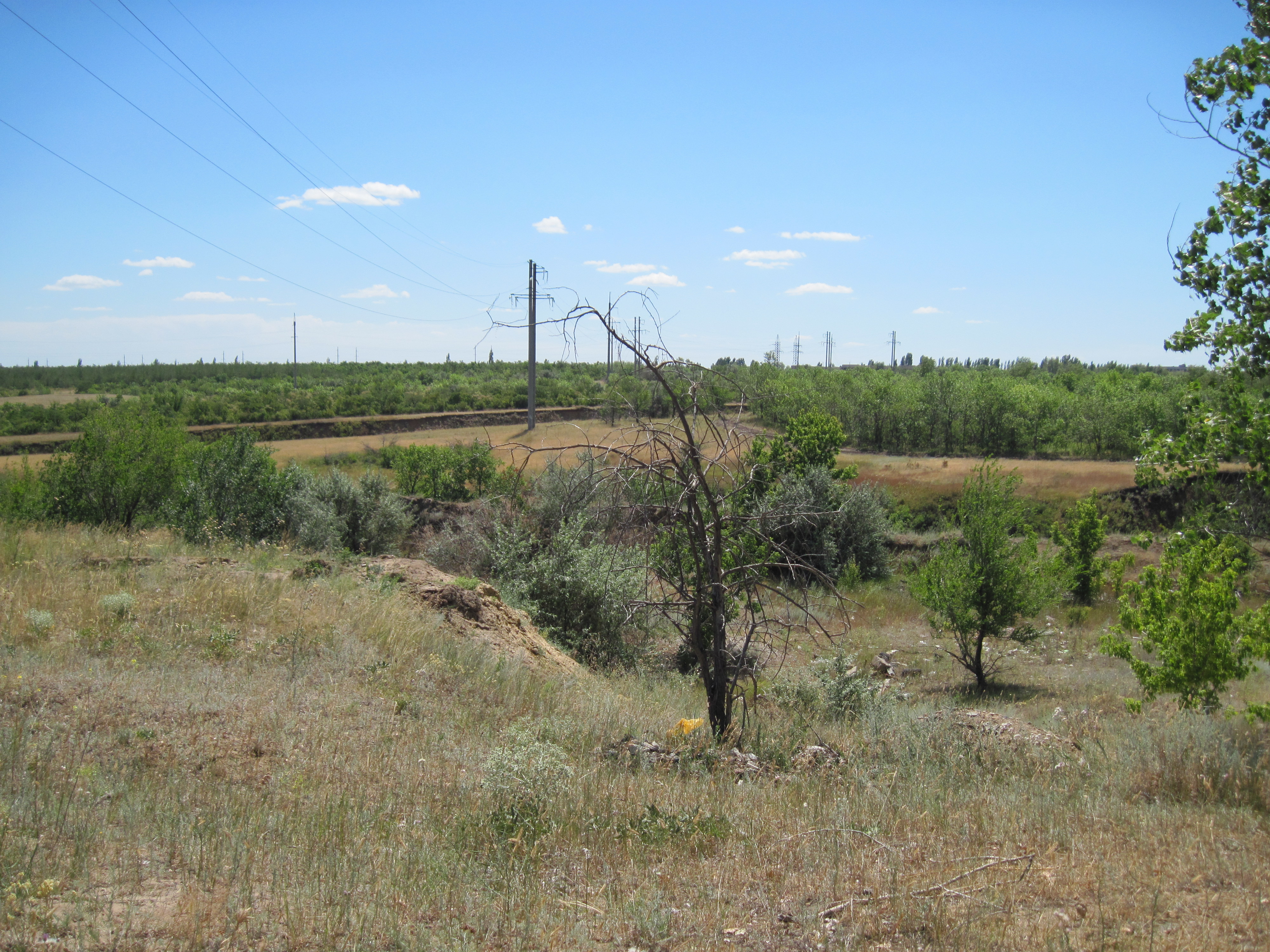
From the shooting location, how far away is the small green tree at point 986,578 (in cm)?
1823

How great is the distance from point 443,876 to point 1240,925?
3809 mm

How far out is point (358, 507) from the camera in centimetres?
2302

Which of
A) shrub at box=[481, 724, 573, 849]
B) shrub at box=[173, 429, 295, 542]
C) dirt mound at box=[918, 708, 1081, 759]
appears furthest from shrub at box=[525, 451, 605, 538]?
shrub at box=[173, 429, 295, 542]

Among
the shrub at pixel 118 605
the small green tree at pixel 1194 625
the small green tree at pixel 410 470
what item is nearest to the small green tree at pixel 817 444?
the small green tree at pixel 410 470

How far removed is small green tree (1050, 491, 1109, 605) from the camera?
89.6 feet

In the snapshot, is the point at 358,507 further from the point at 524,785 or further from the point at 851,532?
the point at 524,785

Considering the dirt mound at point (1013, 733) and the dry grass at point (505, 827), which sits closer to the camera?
the dry grass at point (505, 827)

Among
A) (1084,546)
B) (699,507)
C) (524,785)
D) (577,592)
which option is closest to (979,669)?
(577,592)

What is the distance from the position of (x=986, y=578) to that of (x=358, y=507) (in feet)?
55.3

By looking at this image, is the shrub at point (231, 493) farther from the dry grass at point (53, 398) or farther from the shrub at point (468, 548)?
the dry grass at point (53, 398)

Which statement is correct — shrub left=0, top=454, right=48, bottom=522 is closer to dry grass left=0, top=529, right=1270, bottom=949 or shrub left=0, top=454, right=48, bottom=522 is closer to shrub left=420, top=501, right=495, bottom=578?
shrub left=420, top=501, right=495, bottom=578

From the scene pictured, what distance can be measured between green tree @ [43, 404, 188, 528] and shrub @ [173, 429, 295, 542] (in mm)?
554

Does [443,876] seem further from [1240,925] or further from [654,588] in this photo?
[654,588]

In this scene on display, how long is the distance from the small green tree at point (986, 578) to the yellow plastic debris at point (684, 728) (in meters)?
12.5
